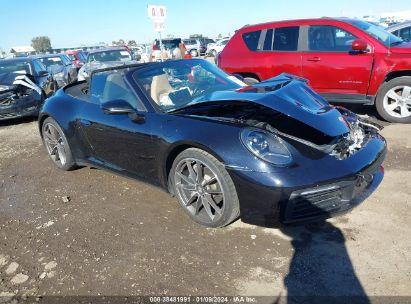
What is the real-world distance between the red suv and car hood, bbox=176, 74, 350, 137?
8.18 feet

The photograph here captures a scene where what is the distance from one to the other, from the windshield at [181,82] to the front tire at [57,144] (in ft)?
5.19

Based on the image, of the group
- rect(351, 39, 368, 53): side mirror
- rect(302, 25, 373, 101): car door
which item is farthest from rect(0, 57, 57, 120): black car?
rect(351, 39, 368, 53): side mirror

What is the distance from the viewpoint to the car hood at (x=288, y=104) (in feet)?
10.4

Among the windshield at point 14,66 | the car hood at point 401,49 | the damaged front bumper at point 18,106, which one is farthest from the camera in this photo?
the windshield at point 14,66

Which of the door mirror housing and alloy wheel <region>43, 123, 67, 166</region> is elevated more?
the door mirror housing

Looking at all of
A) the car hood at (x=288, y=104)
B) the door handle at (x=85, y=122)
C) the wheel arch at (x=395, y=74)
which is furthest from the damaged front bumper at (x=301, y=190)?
the wheel arch at (x=395, y=74)

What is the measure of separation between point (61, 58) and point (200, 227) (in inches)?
501

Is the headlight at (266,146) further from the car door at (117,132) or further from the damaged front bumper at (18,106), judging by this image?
the damaged front bumper at (18,106)

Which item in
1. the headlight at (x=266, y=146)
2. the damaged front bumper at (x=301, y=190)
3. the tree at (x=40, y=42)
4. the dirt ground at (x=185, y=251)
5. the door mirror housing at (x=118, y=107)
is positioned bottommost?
the tree at (x=40, y=42)

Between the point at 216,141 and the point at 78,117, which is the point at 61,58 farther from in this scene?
the point at 216,141

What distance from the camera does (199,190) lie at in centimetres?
311

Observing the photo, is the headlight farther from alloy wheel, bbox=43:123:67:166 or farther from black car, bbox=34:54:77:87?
black car, bbox=34:54:77:87

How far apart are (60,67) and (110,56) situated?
1.71m

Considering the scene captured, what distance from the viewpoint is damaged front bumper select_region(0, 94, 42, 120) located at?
25.8 ft
